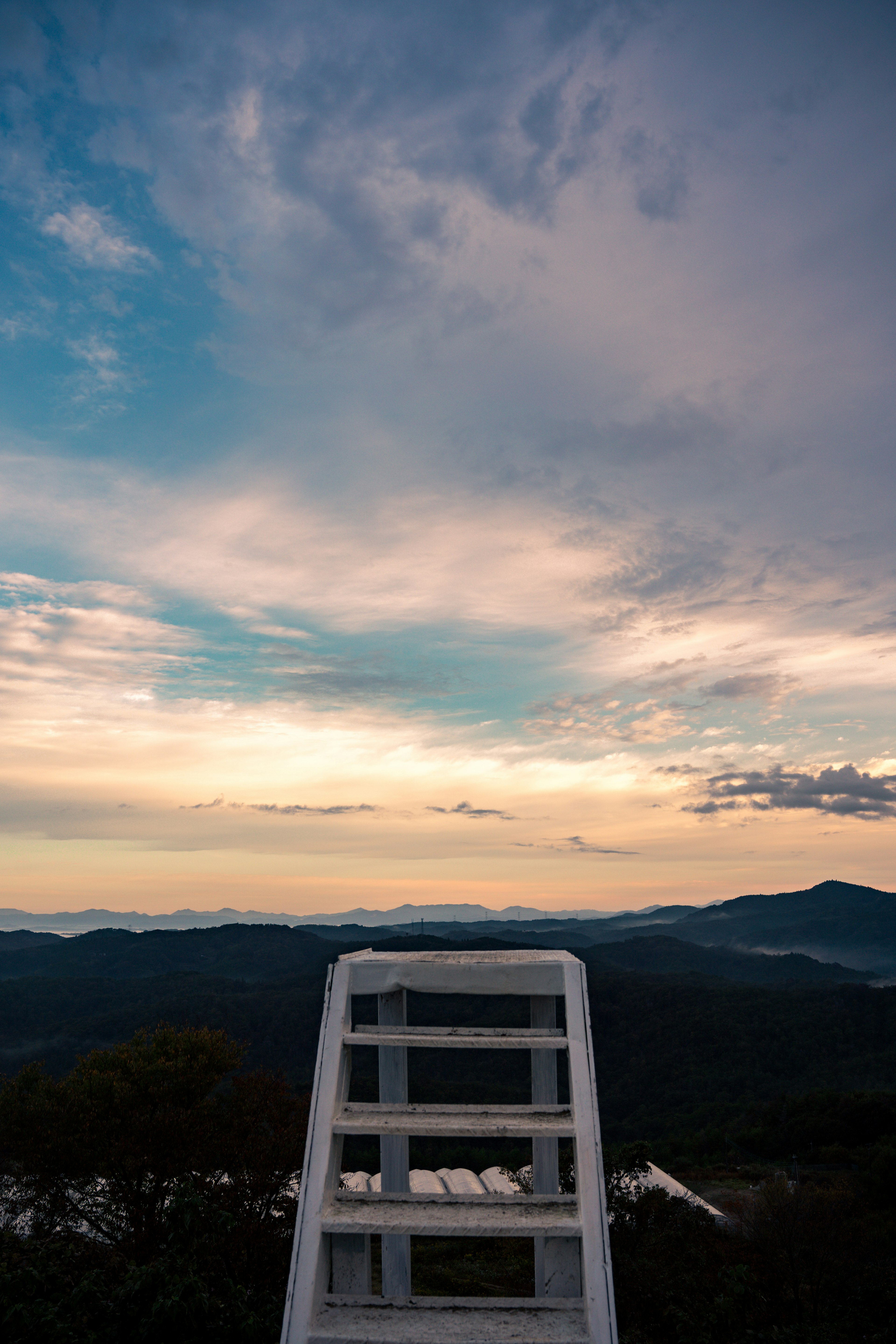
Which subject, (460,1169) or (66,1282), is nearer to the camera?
(66,1282)

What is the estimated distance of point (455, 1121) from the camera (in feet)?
14.3

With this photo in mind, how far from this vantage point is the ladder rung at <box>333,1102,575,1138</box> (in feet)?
13.4

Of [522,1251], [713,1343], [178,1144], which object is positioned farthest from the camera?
[522,1251]

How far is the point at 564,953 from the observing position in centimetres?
528

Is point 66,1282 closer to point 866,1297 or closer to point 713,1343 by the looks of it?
point 713,1343

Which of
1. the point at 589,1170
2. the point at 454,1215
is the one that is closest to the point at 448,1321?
the point at 454,1215

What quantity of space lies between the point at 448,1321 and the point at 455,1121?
0.86 metres

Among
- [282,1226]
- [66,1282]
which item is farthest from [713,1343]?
[282,1226]

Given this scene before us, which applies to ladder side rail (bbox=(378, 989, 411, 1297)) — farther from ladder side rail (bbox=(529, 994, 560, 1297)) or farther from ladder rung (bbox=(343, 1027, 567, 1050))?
ladder side rail (bbox=(529, 994, 560, 1297))

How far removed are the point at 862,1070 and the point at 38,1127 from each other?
136189 mm

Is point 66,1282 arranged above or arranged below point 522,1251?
above

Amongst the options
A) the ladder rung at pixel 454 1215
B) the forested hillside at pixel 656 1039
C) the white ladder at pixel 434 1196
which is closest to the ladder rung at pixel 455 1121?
the white ladder at pixel 434 1196

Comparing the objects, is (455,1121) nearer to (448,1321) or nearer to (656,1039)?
(448,1321)

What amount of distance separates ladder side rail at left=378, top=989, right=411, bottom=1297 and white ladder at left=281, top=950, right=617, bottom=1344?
0.04ft
